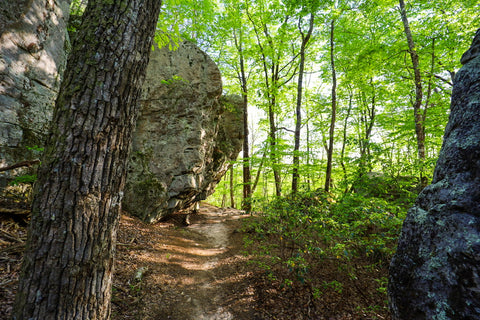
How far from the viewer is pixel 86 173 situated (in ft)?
5.70

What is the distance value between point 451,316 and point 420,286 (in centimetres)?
23

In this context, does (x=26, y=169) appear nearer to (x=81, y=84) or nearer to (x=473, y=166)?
(x=81, y=84)

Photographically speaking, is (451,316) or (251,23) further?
(251,23)

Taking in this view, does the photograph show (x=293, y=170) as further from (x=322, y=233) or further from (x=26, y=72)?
(x=26, y=72)

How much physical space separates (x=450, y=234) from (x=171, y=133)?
9.09 metres

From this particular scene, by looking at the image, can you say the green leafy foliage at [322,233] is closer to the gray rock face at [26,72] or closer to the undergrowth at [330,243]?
the undergrowth at [330,243]

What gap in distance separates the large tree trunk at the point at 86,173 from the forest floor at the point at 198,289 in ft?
4.87

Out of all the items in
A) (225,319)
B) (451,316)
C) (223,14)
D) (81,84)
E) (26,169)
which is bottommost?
(225,319)

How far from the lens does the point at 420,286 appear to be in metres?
1.53

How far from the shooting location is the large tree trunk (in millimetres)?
1614

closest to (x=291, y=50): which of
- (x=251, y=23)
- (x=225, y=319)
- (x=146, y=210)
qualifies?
(x=251, y=23)

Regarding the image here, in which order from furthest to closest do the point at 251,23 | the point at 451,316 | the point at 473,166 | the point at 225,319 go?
the point at 251,23 → the point at 225,319 → the point at 473,166 → the point at 451,316

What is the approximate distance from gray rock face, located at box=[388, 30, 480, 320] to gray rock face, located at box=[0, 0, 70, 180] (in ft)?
22.8

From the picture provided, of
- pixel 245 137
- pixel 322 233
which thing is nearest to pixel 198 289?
pixel 322 233
